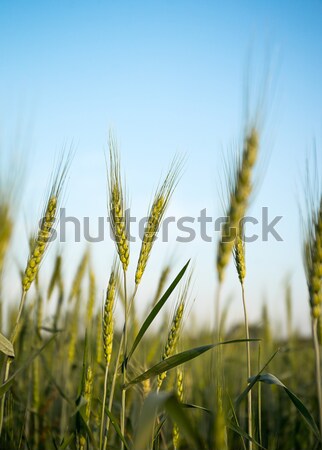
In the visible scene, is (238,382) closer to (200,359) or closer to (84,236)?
(200,359)

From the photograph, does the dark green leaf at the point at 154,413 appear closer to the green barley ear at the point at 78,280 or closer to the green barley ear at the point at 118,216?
the green barley ear at the point at 118,216

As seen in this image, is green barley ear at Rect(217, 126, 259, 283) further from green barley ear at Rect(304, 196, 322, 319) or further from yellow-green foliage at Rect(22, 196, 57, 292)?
yellow-green foliage at Rect(22, 196, 57, 292)

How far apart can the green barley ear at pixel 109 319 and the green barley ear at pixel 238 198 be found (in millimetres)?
511

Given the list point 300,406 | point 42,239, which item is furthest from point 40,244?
point 300,406

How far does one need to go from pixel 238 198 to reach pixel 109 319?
2.25ft

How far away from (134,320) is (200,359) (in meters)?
2.80

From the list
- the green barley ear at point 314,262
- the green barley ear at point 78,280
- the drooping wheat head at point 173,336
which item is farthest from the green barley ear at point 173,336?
the green barley ear at point 78,280

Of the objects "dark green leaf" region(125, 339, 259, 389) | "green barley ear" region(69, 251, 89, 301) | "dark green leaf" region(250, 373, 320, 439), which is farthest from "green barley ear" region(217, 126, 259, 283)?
"green barley ear" region(69, 251, 89, 301)

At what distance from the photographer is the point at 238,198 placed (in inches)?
71.3

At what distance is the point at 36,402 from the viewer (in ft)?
11.2

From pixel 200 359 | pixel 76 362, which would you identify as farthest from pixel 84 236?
pixel 200 359

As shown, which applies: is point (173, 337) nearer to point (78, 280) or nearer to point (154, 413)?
point (154, 413)

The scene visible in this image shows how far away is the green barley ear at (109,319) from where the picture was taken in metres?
1.87

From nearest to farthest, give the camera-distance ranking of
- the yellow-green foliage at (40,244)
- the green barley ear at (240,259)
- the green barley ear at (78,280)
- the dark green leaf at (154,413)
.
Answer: the dark green leaf at (154,413)
the yellow-green foliage at (40,244)
the green barley ear at (240,259)
the green barley ear at (78,280)
